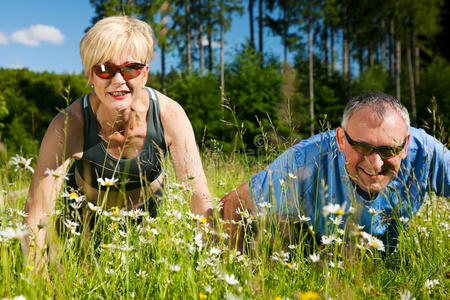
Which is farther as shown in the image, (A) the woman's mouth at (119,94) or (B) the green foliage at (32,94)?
(B) the green foliage at (32,94)

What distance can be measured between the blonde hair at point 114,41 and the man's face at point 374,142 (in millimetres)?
1621

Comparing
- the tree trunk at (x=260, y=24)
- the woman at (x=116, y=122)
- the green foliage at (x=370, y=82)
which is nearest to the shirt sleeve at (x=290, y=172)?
the woman at (x=116, y=122)

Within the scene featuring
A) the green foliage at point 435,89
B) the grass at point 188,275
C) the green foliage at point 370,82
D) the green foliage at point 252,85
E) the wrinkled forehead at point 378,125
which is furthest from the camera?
the green foliage at point 370,82

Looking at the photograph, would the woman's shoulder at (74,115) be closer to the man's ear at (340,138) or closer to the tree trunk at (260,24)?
the man's ear at (340,138)

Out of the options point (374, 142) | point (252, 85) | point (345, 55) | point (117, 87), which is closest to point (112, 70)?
point (117, 87)

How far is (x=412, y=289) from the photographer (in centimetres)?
186

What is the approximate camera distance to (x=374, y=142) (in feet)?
8.55

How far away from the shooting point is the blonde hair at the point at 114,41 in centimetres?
258

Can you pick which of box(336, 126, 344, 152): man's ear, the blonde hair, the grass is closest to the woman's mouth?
the blonde hair

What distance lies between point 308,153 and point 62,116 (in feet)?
6.33

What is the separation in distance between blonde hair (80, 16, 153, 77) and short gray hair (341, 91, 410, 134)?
158 cm

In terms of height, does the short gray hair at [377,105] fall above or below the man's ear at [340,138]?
above

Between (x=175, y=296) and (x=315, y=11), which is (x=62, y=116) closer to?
(x=175, y=296)

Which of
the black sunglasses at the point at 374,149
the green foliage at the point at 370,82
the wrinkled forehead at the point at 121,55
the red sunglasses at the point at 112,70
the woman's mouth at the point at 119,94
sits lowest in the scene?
the black sunglasses at the point at 374,149
